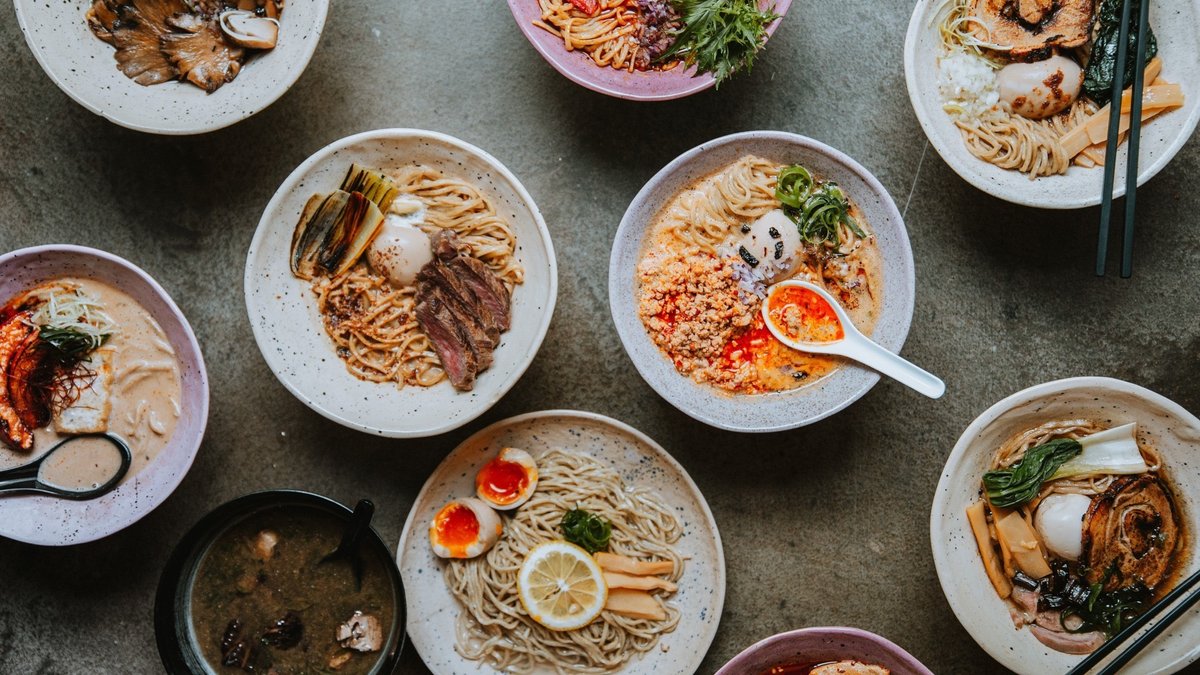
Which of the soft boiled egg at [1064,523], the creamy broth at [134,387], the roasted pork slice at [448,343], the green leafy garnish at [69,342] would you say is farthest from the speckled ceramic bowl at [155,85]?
the soft boiled egg at [1064,523]

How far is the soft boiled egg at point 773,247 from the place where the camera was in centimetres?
301

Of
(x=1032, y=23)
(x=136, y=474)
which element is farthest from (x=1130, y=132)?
(x=136, y=474)

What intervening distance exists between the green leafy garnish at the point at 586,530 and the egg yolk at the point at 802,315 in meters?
1.01

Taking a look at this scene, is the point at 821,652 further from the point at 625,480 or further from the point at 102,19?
the point at 102,19

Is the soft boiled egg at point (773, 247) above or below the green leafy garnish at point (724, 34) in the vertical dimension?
below

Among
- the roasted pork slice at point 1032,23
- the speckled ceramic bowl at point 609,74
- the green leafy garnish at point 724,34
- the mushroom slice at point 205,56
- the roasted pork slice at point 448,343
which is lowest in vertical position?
the roasted pork slice at point 448,343

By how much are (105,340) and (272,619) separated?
120 cm

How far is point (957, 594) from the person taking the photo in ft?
Result: 9.52

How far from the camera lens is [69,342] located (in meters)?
2.94

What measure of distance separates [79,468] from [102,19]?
167cm

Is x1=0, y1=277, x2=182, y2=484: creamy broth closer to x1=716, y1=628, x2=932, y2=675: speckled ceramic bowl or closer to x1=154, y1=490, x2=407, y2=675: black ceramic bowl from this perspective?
x1=154, y1=490, x2=407, y2=675: black ceramic bowl

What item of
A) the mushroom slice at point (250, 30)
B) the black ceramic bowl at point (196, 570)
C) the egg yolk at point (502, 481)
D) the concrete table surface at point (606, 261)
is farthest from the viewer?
the concrete table surface at point (606, 261)

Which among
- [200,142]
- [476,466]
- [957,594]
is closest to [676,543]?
[476,466]

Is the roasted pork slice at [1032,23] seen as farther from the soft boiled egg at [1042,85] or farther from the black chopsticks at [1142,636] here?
the black chopsticks at [1142,636]
